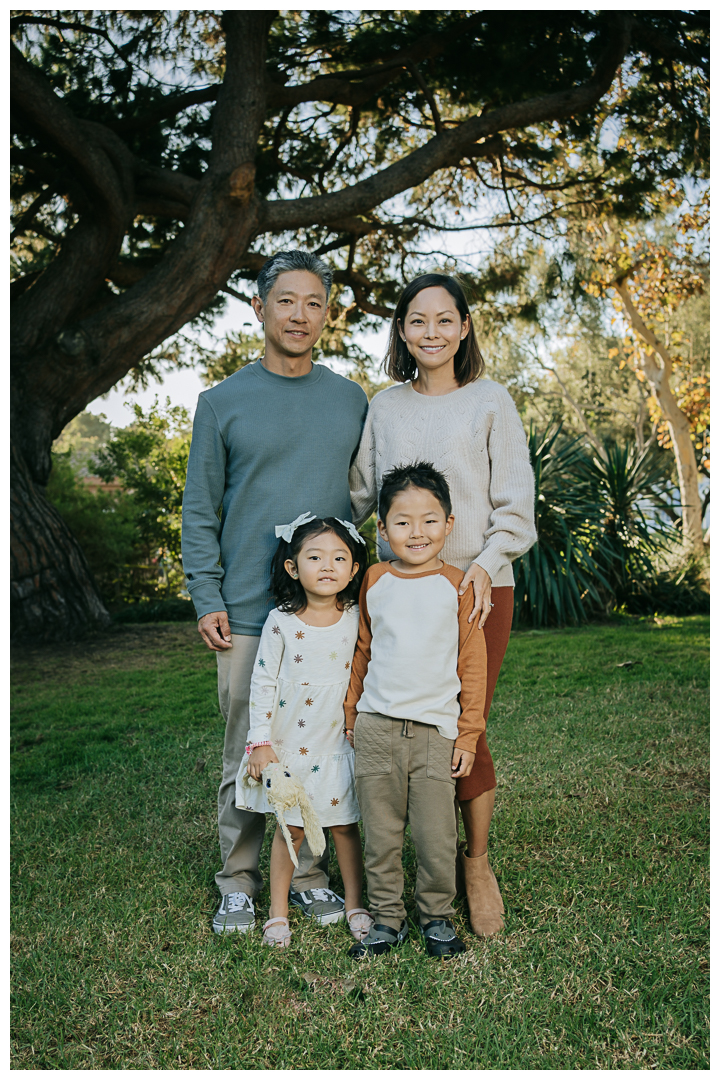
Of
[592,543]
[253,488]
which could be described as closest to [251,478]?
[253,488]

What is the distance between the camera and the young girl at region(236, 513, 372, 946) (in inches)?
102

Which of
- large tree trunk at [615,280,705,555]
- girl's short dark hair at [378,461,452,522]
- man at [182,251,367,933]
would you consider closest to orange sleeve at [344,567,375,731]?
girl's short dark hair at [378,461,452,522]

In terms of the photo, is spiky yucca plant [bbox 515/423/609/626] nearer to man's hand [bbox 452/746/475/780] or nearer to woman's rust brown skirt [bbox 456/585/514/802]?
woman's rust brown skirt [bbox 456/585/514/802]

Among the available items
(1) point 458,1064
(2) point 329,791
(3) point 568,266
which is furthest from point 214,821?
(3) point 568,266

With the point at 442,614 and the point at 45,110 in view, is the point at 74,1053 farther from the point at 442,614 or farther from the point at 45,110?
the point at 45,110

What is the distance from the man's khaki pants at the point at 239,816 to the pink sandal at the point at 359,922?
0.72 feet

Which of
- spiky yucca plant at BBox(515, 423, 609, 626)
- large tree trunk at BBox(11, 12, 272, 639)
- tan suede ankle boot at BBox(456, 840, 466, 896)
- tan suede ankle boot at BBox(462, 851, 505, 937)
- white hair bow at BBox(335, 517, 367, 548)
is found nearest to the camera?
tan suede ankle boot at BBox(462, 851, 505, 937)

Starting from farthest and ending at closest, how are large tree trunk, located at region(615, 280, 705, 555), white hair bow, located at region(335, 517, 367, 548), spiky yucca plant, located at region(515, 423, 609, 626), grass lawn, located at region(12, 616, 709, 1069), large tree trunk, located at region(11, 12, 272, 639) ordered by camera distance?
1. large tree trunk, located at region(615, 280, 705, 555)
2. spiky yucca plant, located at region(515, 423, 609, 626)
3. large tree trunk, located at region(11, 12, 272, 639)
4. white hair bow, located at region(335, 517, 367, 548)
5. grass lawn, located at region(12, 616, 709, 1069)

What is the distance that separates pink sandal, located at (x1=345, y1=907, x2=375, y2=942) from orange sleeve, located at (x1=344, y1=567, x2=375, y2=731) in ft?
1.97

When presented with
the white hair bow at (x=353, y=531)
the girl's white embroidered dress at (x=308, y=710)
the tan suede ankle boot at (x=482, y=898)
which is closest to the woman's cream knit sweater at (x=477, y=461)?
the white hair bow at (x=353, y=531)

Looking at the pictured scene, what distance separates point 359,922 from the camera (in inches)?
101

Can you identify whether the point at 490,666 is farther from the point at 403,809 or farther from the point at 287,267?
the point at 287,267

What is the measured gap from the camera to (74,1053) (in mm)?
2023

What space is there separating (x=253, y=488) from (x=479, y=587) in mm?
837
